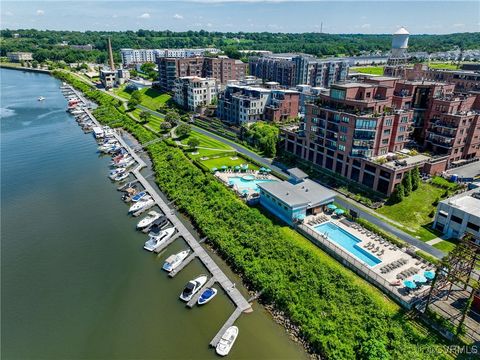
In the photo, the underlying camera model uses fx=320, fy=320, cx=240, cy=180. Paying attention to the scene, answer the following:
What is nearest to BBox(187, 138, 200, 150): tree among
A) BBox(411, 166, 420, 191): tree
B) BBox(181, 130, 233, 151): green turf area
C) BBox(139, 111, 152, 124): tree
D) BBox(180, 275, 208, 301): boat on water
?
BBox(181, 130, 233, 151): green turf area

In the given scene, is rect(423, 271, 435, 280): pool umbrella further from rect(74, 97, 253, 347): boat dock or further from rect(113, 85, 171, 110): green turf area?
rect(113, 85, 171, 110): green turf area

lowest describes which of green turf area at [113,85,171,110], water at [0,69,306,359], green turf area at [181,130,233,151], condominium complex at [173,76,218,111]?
water at [0,69,306,359]

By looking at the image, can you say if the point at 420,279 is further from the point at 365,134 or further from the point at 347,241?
the point at 365,134

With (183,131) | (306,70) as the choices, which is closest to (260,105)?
(183,131)

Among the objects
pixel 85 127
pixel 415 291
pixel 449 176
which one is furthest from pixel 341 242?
pixel 85 127

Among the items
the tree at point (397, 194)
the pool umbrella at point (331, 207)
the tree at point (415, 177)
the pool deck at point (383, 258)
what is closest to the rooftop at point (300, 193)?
the pool umbrella at point (331, 207)
